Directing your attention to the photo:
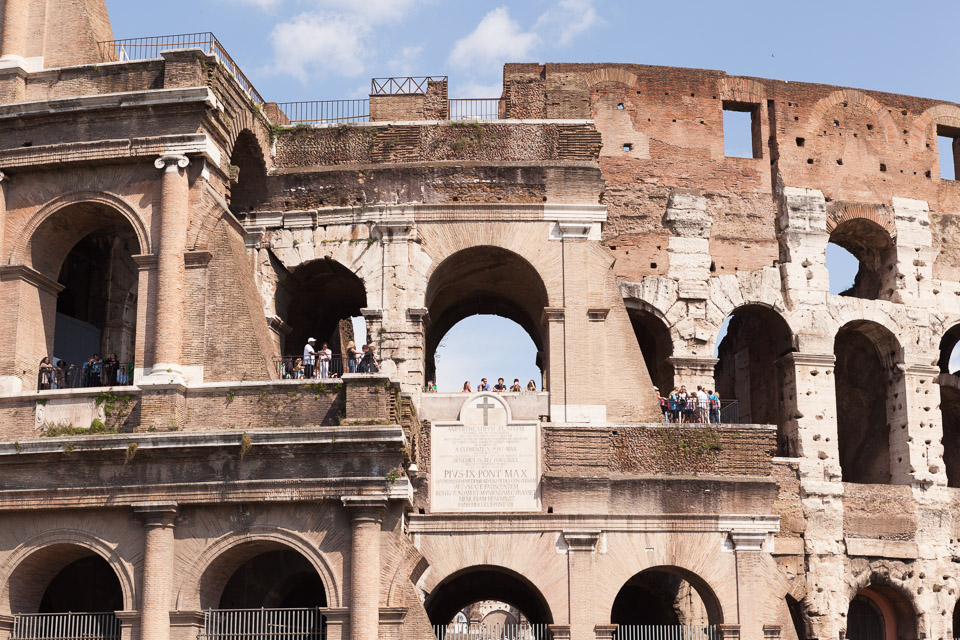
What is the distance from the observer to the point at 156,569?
61.0 ft

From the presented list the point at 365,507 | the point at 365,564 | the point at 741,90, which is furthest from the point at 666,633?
the point at 741,90

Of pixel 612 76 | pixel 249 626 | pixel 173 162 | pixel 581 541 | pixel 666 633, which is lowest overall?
pixel 666 633

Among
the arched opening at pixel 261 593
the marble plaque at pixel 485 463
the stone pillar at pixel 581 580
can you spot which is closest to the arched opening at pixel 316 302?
the marble plaque at pixel 485 463

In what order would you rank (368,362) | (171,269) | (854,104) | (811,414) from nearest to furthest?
1. (171,269)
2. (368,362)
3. (811,414)
4. (854,104)

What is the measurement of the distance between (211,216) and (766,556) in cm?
1028

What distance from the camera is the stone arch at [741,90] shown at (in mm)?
26312

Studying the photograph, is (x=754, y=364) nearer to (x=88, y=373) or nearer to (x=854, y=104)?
(x=854, y=104)

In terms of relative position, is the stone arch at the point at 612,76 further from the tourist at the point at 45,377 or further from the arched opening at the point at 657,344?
the tourist at the point at 45,377

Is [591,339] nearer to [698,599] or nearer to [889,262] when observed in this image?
[698,599]

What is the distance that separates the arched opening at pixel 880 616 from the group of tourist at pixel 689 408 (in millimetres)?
5256

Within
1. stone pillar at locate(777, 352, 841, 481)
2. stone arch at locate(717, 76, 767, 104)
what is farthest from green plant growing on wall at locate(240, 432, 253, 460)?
stone arch at locate(717, 76, 767, 104)

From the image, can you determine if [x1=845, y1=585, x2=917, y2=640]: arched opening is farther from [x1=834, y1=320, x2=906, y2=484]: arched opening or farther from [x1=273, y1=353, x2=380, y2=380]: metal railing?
[x1=273, y1=353, x2=380, y2=380]: metal railing

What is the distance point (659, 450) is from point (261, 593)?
6.77 m

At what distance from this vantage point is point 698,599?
24.1 meters
